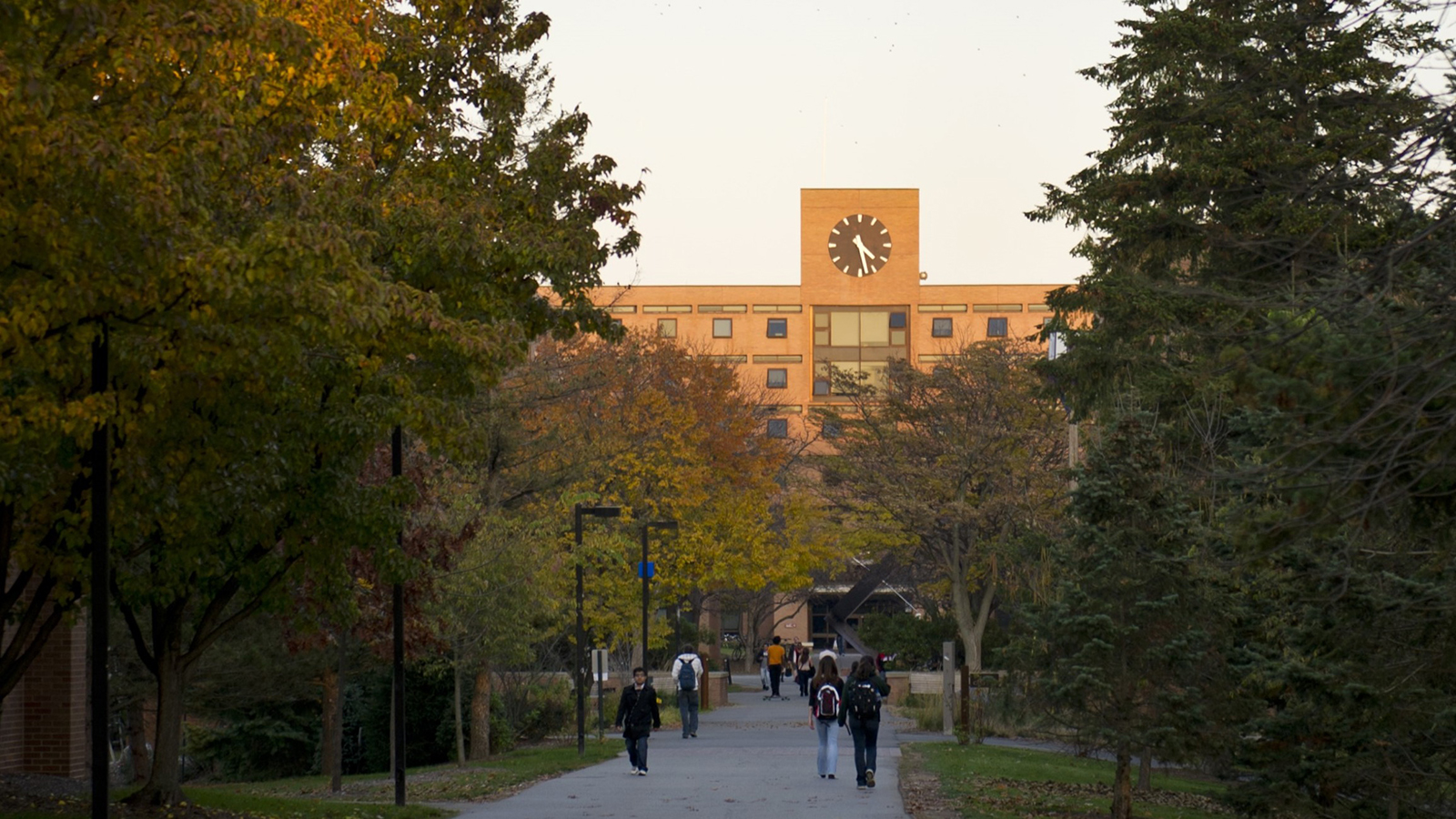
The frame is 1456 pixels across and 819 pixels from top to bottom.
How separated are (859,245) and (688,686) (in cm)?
6975

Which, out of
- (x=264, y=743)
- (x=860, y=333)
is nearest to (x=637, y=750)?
(x=264, y=743)

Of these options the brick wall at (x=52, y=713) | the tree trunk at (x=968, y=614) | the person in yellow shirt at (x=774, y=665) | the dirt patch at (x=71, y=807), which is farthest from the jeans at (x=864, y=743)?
the person in yellow shirt at (x=774, y=665)

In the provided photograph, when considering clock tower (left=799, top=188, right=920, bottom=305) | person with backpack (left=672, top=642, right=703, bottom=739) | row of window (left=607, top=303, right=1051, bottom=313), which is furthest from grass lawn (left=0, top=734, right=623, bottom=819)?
row of window (left=607, top=303, right=1051, bottom=313)

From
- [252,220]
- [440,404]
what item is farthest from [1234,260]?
[252,220]

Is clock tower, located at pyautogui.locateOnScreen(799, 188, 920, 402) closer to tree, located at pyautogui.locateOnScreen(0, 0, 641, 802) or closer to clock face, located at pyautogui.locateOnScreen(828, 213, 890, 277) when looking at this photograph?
clock face, located at pyautogui.locateOnScreen(828, 213, 890, 277)

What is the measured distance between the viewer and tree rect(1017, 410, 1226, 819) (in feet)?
Result: 61.0

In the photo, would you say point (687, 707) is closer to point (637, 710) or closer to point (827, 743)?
point (637, 710)

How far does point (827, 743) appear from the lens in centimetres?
2100

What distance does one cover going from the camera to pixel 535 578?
2745cm

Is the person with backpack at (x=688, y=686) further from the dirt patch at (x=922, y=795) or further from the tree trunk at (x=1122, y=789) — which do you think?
the tree trunk at (x=1122, y=789)

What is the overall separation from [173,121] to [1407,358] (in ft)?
26.7

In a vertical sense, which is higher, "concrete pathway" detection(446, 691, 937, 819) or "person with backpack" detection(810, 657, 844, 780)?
"person with backpack" detection(810, 657, 844, 780)

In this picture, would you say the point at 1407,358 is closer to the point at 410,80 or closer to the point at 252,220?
the point at 252,220

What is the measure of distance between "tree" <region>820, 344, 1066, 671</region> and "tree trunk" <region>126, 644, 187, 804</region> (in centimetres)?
2684
